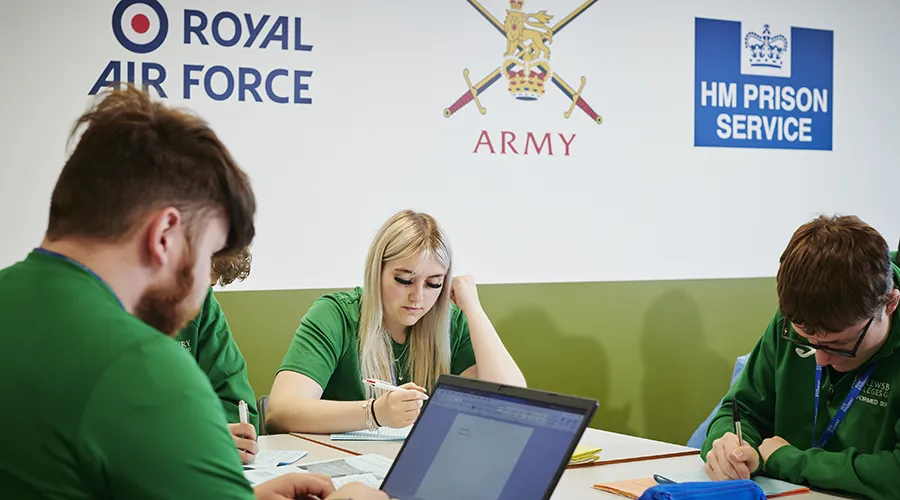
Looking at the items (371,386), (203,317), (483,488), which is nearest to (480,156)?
(371,386)

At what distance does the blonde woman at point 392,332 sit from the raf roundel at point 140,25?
50.0 inches

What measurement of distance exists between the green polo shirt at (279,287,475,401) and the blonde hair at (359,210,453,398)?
0.09 ft

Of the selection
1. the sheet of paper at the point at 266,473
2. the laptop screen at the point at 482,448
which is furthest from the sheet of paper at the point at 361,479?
the laptop screen at the point at 482,448

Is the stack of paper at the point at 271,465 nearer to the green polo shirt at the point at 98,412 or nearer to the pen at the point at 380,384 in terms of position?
the pen at the point at 380,384

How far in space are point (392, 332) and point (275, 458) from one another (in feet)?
2.74

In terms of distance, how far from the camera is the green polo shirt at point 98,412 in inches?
45.2

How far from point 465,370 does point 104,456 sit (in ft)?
7.31

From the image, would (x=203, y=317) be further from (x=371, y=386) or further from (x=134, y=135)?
(x=134, y=135)

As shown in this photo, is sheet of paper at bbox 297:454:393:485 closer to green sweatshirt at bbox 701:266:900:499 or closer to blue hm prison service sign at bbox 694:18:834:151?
green sweatshirt at bbox 701:266:900:499

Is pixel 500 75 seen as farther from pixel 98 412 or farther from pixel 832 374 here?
pixel 98 412

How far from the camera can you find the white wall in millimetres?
3652

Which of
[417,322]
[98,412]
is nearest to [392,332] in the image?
[417,322]

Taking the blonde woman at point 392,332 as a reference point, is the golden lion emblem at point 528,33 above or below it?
above

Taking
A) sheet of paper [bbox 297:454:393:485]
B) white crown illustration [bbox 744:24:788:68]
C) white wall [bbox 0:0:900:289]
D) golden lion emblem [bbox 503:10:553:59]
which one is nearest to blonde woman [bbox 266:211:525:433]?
sheet of paper [bbox 297:454:393:485]
